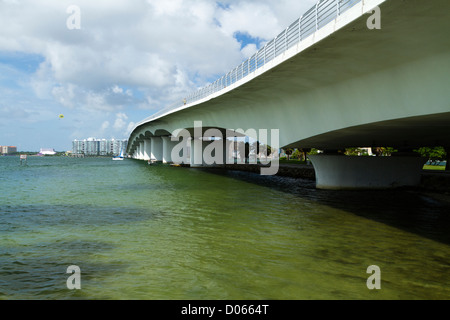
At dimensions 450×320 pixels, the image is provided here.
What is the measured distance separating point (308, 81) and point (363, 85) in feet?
11.2

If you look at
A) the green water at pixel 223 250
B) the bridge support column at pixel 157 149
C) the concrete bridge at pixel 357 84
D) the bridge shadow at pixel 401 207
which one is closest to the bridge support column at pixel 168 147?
the bridge support column at pixel 157 149

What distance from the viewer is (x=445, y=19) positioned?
364 inches

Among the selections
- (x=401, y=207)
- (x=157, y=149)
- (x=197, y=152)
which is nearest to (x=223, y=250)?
(x=401, y=207)

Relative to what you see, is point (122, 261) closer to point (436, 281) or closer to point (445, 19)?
point (436, 281)

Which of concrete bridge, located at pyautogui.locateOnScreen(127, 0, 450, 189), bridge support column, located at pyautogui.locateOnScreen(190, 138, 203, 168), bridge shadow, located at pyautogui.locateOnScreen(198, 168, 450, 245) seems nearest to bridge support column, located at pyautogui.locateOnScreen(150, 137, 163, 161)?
bridge support column, located at pyautogui.locateOnScreen(190, 138, 203, 168)

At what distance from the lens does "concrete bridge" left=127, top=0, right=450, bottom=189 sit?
10289 millimetres

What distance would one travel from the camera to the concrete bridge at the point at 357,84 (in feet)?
33.8

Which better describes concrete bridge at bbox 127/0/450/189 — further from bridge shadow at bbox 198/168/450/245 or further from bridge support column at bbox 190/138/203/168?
bridge support column at bbox 190/138/203/168

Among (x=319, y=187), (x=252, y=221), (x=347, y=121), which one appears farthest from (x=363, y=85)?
(x=319, y=187)

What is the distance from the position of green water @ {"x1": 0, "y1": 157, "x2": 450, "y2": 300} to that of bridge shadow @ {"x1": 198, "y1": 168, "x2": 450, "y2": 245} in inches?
4.2

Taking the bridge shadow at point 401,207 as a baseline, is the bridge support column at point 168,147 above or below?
above

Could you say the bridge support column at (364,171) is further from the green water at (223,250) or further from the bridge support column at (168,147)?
the bridge support column at (168,147)

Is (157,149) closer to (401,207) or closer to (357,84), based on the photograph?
(401,207)

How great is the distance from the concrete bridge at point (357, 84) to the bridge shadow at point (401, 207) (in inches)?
95.8
